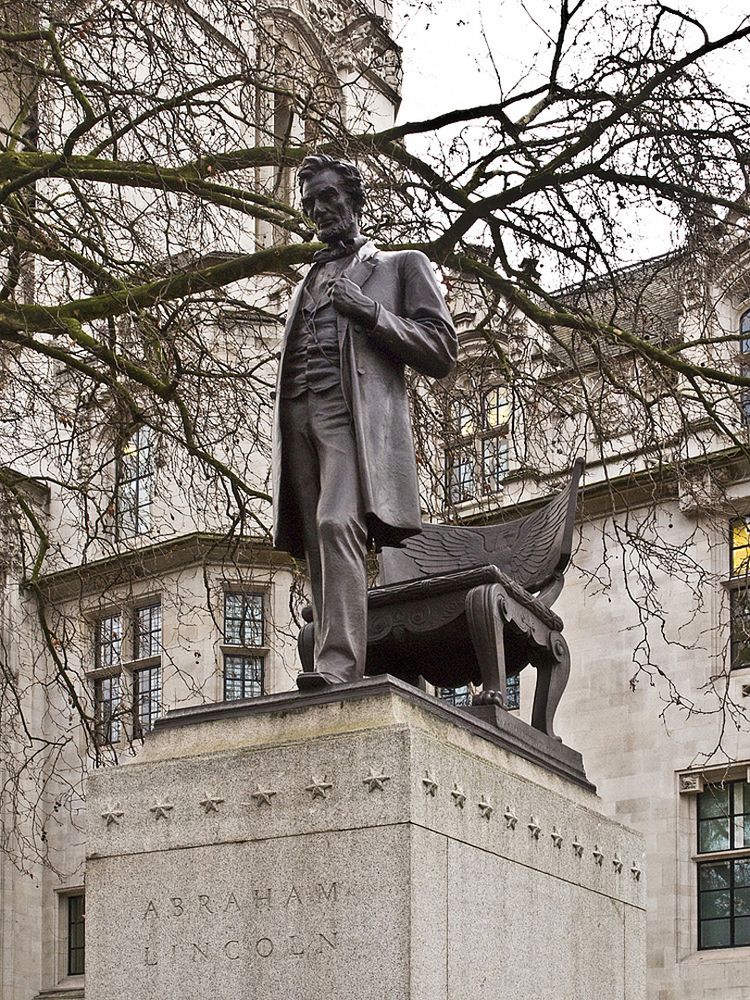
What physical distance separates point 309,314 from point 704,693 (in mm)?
19015

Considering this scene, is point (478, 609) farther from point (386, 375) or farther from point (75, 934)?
point (75, 934)

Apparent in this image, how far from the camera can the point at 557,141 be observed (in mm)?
13984

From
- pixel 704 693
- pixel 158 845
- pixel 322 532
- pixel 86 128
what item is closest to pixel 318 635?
pixel 322 532

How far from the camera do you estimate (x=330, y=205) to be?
761 centimetres

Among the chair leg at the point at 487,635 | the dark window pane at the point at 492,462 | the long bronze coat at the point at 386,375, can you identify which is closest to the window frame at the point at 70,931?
the dark window pane at the point at 492,462

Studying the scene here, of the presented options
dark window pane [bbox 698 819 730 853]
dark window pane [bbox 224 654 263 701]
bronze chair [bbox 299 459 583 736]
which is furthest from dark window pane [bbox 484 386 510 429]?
bronze chair [bbox 299 459 583 736]

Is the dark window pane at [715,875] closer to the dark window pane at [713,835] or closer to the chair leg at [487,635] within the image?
the dark window pane at [713,835]

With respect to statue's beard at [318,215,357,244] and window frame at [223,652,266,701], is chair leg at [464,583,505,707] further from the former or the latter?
window frame at [223,652,266,701]

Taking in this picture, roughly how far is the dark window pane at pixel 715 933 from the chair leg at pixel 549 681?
17162 millimetres

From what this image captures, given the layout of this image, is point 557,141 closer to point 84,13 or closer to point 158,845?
point 84,13

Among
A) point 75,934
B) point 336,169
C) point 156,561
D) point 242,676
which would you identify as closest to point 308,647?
Result: point 336,169

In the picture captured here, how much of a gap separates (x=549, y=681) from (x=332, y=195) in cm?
236

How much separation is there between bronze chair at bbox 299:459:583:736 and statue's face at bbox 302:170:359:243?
1.45 m

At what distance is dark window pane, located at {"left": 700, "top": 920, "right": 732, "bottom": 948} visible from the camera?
24.8m
